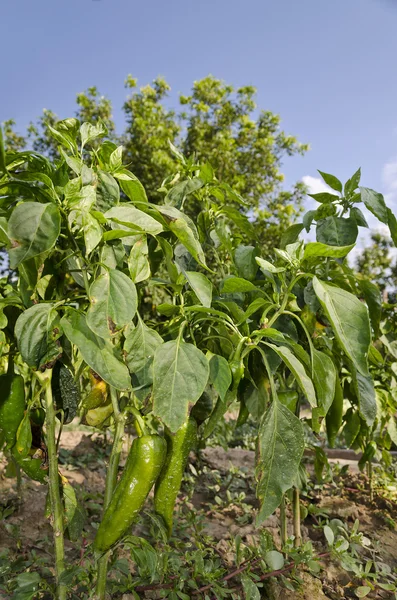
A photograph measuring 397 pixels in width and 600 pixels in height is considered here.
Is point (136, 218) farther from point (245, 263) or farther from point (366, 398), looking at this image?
point (366, 398)

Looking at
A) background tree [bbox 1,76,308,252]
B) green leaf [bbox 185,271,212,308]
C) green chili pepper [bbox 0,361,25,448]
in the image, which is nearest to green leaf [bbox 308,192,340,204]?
green leaf [bbox 185,271,212,308]

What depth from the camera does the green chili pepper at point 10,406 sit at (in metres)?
1.10

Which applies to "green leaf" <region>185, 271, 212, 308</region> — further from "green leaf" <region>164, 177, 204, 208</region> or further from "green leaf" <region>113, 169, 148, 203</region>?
"green leaf" <region>164, 177, 204, 208</region>

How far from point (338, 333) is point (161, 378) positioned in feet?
1.08

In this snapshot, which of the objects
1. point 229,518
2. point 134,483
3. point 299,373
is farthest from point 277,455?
point 229,518

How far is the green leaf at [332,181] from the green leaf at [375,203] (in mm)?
130

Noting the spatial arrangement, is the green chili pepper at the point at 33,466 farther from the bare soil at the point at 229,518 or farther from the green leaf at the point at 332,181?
the green leaf at the point at 332,181

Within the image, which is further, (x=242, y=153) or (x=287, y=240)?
(x=242, y=153)

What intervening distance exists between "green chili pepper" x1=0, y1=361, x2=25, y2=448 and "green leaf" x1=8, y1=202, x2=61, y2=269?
378 mm

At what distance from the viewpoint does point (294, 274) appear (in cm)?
112

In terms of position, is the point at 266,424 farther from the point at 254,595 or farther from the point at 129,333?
the point at 254,595

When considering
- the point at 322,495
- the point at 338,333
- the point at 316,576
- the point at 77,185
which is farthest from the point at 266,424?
the point at 322,495

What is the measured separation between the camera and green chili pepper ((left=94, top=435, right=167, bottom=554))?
99 cm

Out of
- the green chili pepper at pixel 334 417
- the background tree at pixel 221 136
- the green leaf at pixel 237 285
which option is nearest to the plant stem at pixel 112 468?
the green leaf at pixel 237 285
